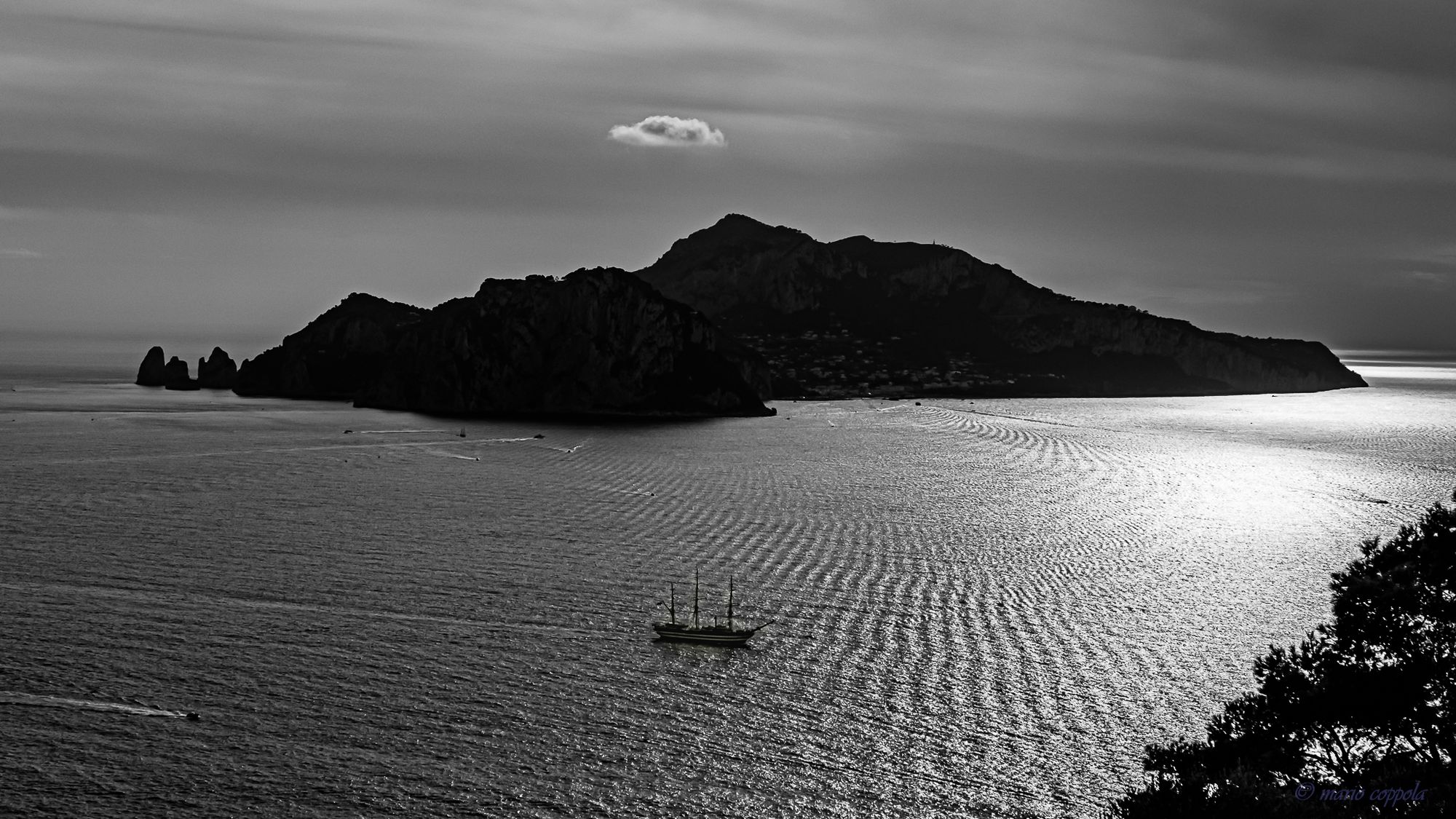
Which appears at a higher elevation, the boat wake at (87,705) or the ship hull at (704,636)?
the ship hull at (704,636)

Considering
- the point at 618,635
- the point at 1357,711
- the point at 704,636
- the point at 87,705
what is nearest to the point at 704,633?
the point at 704,636

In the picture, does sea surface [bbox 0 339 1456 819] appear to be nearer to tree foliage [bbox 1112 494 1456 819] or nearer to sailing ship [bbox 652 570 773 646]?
sailing ship [bbox 652 570 773 646]

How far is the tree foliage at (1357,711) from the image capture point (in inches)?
840

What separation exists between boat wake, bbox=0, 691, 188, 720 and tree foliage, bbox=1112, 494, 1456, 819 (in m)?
32.9

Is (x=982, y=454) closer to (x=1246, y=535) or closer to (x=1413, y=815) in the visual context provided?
(x=1246, y=535)

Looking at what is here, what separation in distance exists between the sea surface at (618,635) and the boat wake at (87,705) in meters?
0.14

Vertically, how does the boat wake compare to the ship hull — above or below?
below

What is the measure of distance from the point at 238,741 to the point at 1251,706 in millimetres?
31770

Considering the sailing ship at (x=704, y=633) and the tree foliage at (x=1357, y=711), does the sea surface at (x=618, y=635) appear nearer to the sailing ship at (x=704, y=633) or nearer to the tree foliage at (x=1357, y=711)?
the sailing ship at (x=704, y=633)

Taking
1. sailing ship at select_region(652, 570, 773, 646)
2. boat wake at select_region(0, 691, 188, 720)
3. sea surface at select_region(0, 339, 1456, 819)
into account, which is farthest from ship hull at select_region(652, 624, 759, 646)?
boat wake at select_region(0, 691, 188, 720)

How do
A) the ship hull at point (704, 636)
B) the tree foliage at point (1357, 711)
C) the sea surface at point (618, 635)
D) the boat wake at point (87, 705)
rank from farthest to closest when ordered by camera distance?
the ship hull at point (704, 636), the boat wake at point (87, 705), the sea surface at point (618, 635), the tree foliage at point (1357, 711)

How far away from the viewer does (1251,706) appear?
83.8 feet

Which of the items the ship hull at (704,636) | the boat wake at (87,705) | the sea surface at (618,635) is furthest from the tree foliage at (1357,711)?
the boat wake at (87,705)

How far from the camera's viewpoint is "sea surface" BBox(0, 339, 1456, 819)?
33594 millimetres
